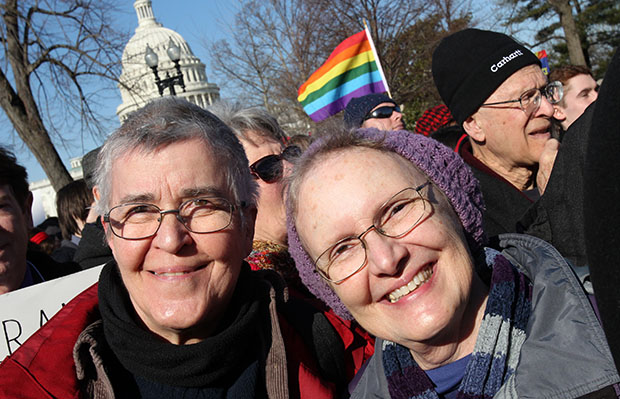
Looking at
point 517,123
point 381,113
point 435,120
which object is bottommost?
point 517,123

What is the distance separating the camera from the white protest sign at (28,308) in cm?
286

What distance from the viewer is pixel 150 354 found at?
2.16 meters

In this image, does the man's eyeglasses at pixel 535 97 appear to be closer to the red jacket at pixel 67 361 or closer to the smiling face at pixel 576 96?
the smiling face at pixel 576 96

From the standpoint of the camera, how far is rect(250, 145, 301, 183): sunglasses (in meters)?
3.61

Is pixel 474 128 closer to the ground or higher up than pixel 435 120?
closer to the ground

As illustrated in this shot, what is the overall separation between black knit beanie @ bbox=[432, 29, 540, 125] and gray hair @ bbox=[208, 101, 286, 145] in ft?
3.98

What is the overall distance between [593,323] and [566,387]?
212mm

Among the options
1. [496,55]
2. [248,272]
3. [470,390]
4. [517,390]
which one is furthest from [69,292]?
[496,55]

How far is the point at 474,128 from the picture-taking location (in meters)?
3.66

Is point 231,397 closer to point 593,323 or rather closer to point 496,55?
point 593,323

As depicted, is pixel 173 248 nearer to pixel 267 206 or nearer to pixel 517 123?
pixel 267 206

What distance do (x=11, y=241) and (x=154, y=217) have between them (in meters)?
1.40

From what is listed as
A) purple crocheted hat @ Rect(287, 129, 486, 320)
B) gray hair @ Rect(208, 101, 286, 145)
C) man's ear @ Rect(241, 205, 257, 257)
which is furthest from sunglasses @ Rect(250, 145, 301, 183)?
purple crocheted hat @ Rect(287, 129, 486, 320)

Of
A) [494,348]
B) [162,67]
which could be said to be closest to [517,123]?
[494,348]
